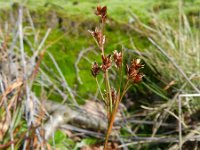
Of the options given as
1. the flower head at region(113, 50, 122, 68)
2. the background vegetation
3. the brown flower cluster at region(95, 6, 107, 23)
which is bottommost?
the background vegetation

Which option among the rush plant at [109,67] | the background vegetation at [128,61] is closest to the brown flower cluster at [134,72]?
the rush plant at [109,67]

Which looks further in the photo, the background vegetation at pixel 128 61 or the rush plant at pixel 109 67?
the background vegetation at pixel 128 61

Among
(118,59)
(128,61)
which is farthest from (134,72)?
(128,61)

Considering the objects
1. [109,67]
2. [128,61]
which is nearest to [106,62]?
[109,67]

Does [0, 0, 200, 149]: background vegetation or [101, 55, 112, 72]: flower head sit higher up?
[101, 55, 112, 72]: flower head

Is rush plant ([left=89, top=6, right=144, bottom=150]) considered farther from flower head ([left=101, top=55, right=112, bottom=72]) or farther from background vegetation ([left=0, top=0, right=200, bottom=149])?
background vegetation ([left=0, top=0, right=200, bottom=149])

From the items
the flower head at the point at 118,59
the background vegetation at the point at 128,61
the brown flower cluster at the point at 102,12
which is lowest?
the background vegetation at the point at 128,61

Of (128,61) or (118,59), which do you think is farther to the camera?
(128,61)

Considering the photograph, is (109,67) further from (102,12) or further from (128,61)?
(128,61)

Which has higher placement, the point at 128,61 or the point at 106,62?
the point at 106,62

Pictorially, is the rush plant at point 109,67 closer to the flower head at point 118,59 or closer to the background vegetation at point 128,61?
the flower head at point 118,59

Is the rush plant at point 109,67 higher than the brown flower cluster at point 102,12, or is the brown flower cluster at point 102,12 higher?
the brown flower cluster at point 102,12

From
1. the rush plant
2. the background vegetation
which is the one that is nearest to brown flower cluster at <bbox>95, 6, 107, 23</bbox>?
the rush plant
